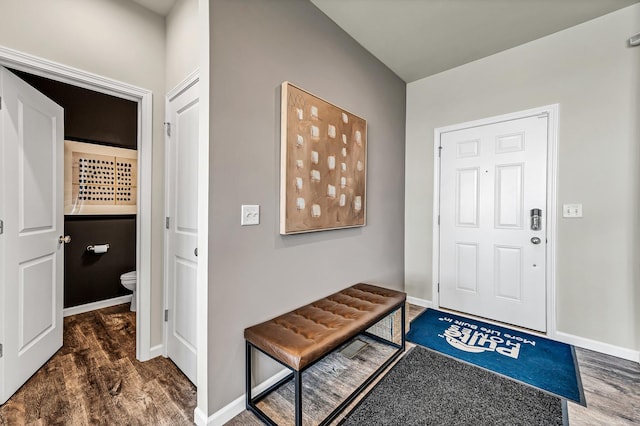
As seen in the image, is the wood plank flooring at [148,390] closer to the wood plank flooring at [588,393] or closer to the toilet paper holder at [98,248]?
the wood plank flooring at [588,393]

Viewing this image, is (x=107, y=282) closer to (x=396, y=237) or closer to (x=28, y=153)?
(x=28, y=153)

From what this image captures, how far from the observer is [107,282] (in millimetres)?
3270

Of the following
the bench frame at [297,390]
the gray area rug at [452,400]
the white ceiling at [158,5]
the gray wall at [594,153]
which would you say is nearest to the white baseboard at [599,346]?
the gray wall at [594,153]

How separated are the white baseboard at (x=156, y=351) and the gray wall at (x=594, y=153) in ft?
11.2

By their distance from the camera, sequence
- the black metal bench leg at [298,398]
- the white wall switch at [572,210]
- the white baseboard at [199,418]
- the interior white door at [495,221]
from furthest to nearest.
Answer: the interior white door at [495,221] → the white wall switch at [572,210] → the white baseboard at [199,418] → the black metal bench leg at [298,398]

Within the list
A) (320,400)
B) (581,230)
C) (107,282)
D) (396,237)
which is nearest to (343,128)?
(396,237)

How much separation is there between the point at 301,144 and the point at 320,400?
1647mm

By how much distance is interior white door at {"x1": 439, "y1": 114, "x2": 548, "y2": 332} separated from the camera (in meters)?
2.56

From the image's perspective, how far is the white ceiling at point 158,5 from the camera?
2088mm

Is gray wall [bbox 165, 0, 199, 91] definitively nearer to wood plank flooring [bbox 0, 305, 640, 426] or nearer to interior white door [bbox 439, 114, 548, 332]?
wood plank flooring [bbox 0, 305, 640, 426]

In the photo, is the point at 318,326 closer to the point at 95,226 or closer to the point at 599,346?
the point at 599,346

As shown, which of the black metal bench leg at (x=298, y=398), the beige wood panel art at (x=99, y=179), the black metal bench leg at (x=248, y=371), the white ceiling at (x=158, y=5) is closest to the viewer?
the black metal bench leg at (x=298, y=398)

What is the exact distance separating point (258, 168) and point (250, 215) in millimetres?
295

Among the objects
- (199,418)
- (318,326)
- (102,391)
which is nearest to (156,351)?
(102,391)
